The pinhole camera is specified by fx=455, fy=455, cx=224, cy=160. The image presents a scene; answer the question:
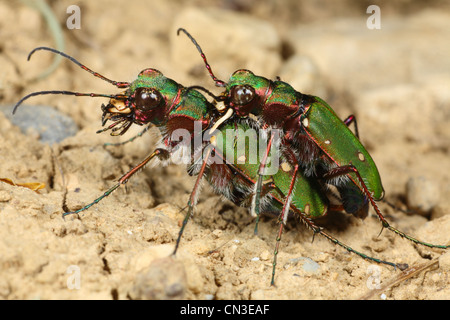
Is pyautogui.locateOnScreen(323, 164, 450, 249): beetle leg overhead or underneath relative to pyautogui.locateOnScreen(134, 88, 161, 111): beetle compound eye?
underneath

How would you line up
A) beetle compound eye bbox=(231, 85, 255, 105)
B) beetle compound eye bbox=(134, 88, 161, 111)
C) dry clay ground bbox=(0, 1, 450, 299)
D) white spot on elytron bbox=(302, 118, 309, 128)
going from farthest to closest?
white spot on elytron bbox=(302, 118, 309, 128) < beetle compound eye bbox=(231, 85, 255, 105) < beetle compound eye bbox=(134, 88, 161, 111) < dry clay ground bbox=(0, 1, 450, 299)

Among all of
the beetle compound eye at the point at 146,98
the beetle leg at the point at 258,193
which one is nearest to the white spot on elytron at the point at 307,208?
the beetle leg at the point at 258,193

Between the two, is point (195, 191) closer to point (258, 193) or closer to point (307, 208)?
point (258, 193)

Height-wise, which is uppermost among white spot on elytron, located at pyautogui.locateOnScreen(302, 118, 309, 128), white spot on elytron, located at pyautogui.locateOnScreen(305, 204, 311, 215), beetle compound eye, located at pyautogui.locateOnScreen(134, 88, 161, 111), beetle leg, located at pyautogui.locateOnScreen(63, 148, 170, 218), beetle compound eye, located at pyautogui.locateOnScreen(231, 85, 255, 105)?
beetle compound eye, located at pyautogui.locateOnScreen(231, 85, 255, 105)

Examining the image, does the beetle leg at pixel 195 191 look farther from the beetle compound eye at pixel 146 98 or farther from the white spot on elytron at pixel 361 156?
the white spot on elytron at pixel 361 156

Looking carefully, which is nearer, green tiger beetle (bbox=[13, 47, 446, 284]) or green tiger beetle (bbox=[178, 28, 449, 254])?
green tiger beetle (bbox=[13, 47, 446, 284])

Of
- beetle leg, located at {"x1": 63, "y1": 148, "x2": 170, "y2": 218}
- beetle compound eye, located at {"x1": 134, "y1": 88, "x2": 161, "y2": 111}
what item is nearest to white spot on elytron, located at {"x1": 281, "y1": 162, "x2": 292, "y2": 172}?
beetle leg, located at {"x1": 63, "y1": 148, "x2": 170, "y2": 218}

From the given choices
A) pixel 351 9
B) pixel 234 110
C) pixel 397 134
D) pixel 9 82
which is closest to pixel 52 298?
pixel 234 110

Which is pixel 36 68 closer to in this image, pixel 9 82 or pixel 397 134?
pixel 9 82

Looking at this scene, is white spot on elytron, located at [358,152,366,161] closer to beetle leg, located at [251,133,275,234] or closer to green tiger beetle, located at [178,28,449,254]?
green tiger beetle, located at [178,28,449,254]
